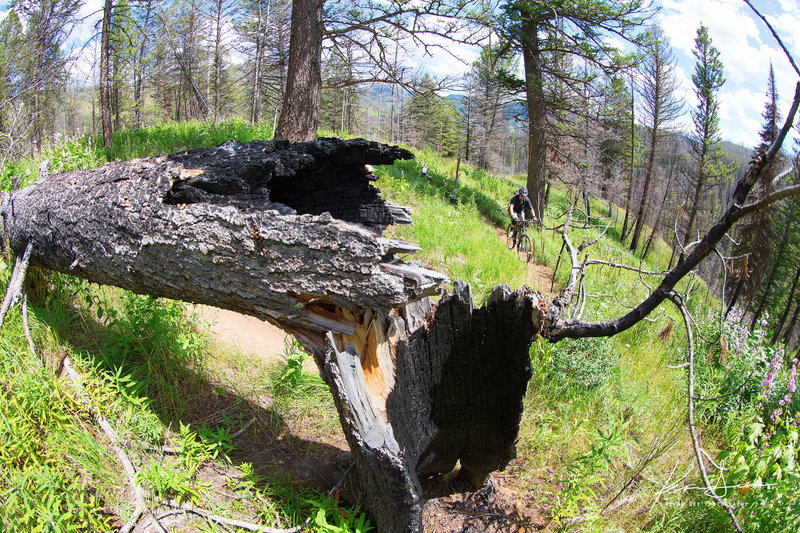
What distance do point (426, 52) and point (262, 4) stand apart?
19.1 m

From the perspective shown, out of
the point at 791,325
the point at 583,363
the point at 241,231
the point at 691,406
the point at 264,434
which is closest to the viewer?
the point at 691,406

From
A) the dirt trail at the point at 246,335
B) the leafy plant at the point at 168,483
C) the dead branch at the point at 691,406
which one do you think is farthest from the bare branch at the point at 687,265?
the dirt trail at the point at 246,335

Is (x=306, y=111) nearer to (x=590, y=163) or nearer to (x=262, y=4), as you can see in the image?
(x=590, y=163)

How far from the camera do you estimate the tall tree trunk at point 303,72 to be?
650cm

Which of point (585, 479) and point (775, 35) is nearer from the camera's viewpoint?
point (775, 35)

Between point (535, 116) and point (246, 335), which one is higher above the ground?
point (535, 116)

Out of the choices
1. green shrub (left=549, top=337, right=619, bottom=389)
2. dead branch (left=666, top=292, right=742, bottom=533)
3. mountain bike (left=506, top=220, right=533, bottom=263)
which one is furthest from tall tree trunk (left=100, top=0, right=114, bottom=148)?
dead branch (left=666, top=292, right=742, bottom=533)

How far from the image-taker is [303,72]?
263 inches

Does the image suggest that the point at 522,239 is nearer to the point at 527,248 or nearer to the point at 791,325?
the point at 527,248

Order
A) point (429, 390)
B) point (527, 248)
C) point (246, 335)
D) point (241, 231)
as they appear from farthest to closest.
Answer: point (527, 248) < point (246, 335) < point (429, 390) < point (241, 231)

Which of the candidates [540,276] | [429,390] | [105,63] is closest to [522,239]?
[540,276]

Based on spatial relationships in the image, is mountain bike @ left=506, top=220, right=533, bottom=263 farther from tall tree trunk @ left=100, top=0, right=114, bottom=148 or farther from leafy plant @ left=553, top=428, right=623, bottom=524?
tall tree trunk @ left=100, top=0, right=114, bottom=148

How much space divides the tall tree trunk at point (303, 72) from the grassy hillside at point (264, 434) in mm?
3475

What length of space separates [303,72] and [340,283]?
553cm
